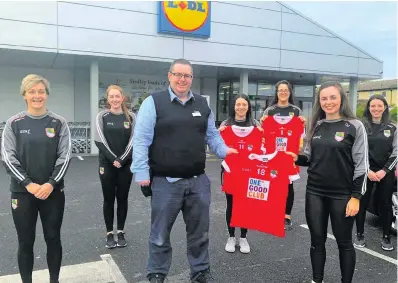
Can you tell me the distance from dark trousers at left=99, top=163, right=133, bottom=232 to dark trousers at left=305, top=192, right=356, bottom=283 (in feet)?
7.51

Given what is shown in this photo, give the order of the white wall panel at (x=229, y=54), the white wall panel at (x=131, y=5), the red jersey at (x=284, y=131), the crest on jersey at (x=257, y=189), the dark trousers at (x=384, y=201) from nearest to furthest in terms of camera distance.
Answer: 1. the crest on jersey at (x=257, y=189)
2. the dark trousers at (x=384, y=201)
3. the red jersey at (x=284, y=131)
4. the white wall panel at (x=131, y=5)
5. the white wall panel at (x=229, y=54)

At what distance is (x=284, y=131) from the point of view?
5027 mm

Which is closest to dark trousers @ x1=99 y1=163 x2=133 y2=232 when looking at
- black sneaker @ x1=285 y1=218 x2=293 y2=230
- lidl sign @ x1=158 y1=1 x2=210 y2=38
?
black sneaker @ x1=285 y1=218 x2=293 y2=230

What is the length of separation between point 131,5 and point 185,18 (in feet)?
6.74

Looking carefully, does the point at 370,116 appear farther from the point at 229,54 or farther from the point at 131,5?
the point at 229,54

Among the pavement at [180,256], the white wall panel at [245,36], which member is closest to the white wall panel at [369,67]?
the white wall panel at [245,36]

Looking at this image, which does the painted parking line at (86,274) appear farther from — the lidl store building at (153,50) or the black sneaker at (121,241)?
the lidl store building at (153,50)

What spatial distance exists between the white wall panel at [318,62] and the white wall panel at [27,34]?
9.58 m

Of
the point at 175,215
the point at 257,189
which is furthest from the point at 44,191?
the point at 257,189

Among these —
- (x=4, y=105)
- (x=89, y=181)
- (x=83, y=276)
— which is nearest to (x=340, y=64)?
(x=89, y=181)

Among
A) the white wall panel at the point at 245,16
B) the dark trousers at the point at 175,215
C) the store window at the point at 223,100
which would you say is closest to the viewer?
the dark trousers at the point at 175,215

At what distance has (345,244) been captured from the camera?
10.9ft

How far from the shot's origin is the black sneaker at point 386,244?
4.68 metres

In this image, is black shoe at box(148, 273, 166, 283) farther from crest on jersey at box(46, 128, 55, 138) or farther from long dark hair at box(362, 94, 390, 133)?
long dark hair at box(362, 94, 390, 133)
